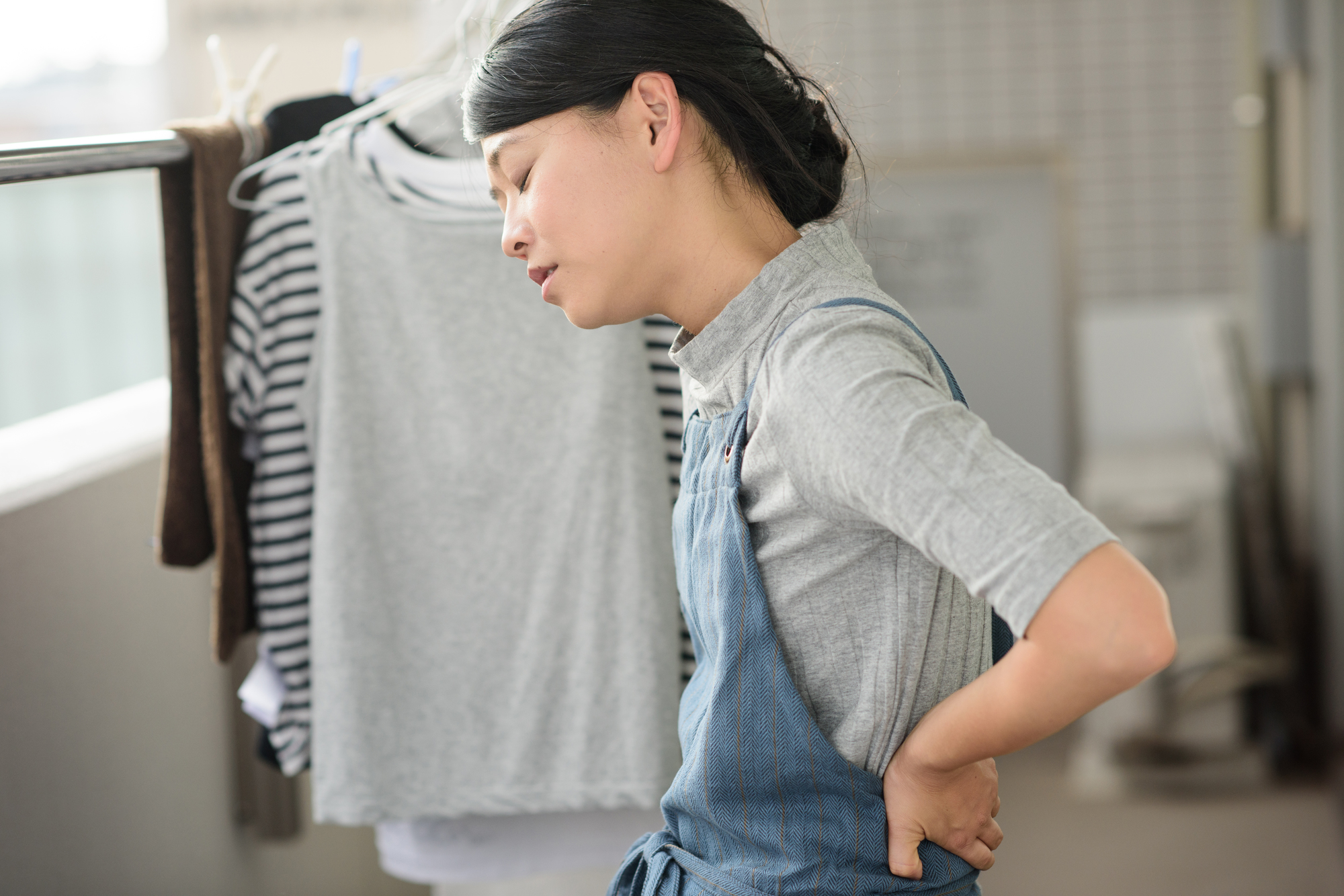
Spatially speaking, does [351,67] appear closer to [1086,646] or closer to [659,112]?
[659,112]

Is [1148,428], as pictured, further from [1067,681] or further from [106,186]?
[106,186]

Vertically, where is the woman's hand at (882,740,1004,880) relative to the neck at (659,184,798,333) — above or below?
below

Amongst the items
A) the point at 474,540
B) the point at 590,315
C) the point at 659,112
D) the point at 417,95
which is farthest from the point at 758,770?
the point at 417,95

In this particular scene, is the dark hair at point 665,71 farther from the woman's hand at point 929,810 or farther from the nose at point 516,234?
the woman's hand at point 929,810

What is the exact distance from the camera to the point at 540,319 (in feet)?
3.86

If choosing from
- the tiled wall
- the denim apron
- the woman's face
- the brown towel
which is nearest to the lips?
the woman's face

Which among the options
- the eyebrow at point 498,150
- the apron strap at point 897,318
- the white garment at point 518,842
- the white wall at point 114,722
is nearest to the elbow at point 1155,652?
the apron strap at point 897,318

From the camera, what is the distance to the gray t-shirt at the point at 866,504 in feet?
1.90

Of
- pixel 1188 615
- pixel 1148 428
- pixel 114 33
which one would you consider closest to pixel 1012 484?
pixel 1188 615

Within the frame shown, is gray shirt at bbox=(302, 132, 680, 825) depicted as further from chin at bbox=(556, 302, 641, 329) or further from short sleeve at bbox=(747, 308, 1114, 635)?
short sleeve at bbox=(747, 308, 1114, 635)

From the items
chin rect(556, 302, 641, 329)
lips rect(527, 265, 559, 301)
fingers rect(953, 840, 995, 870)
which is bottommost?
fingers rect(953, 840, 995, 870)

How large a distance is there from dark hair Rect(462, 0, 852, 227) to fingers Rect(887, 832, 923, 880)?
1.33 feet

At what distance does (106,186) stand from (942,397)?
20.4 feet

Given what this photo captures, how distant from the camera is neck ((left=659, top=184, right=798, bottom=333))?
2.50 ft
